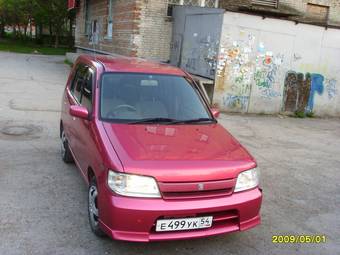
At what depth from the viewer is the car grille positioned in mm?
3504

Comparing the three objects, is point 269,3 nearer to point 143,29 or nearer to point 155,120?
point 143,29

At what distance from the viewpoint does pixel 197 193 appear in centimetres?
360

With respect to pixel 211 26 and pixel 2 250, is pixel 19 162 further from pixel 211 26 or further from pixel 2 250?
pixel 211 26

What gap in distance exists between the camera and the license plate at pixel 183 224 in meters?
3.49

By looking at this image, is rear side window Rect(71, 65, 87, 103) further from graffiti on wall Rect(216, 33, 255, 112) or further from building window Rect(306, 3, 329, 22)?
building window Rect(306, 3, 329, 22)

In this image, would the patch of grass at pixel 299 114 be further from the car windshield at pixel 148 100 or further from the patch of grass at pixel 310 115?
the car windshield at pixel 148 100

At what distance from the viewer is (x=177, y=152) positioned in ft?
12.5

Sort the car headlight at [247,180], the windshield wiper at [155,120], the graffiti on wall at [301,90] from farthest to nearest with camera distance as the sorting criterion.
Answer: the graffiti on wall at [301,90] → the windshield wiper at [155,120] → the car headlight at [247,180]

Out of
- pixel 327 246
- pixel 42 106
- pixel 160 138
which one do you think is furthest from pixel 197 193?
pixel 42 106

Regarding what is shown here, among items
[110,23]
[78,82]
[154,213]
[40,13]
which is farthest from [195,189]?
[40,13]

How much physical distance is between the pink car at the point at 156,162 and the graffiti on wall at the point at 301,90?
28.3 feet

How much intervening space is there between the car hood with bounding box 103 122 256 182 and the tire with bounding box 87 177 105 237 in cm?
53

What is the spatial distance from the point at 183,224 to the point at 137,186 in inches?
20.2
